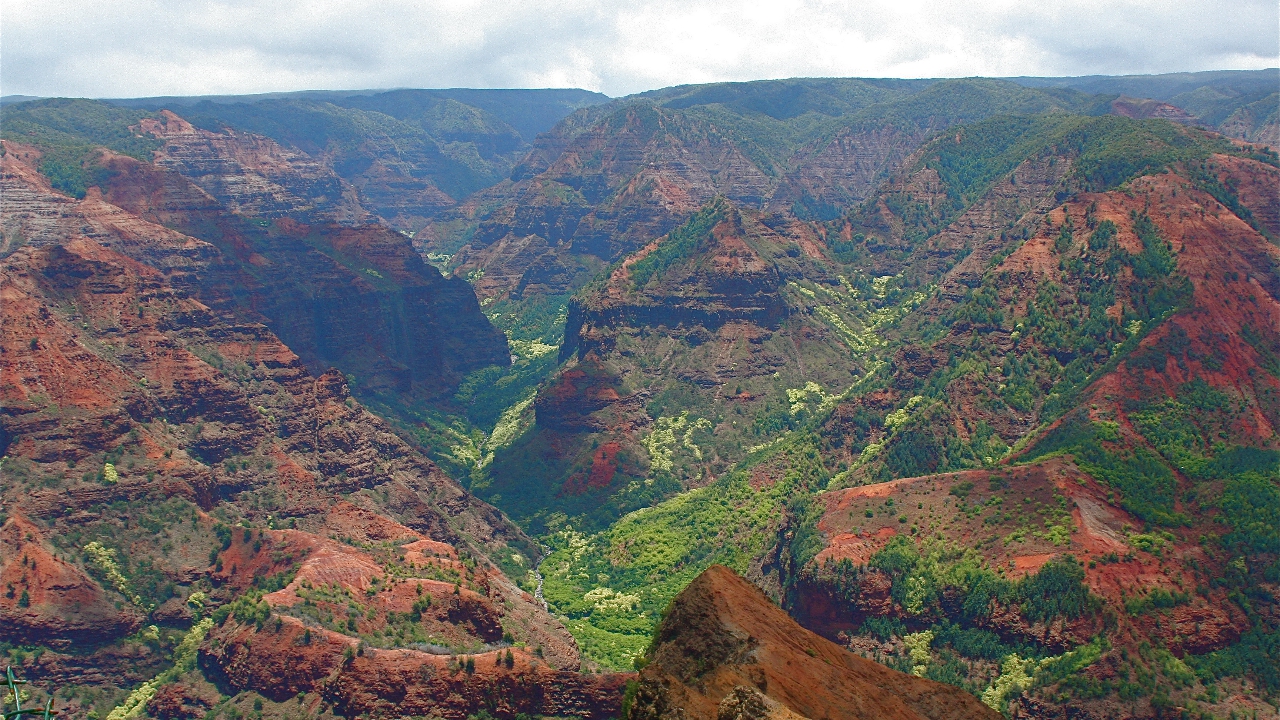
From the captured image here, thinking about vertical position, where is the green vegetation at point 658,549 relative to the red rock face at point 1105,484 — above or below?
below

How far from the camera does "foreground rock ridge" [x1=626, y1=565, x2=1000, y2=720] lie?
55500 mm

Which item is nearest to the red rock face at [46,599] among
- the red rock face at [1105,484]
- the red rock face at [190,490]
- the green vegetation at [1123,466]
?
the red rock face at [190,490]

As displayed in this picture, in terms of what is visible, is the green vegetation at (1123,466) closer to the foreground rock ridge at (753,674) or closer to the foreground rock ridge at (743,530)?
the foreground rock ridge at (743,530)

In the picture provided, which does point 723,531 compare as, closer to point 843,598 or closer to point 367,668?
point 843,598

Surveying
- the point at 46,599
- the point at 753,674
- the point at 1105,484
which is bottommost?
the point at 46,599

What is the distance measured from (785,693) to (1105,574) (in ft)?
197

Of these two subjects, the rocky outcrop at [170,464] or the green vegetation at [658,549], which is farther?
the green vegetation at [658,549]

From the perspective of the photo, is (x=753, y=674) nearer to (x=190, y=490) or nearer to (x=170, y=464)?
(x=190, y=490)

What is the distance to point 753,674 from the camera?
6216 centimetres

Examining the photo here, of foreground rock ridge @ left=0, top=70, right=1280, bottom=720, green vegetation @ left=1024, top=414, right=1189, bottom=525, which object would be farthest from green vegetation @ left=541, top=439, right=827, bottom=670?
green vegetation @ left=1024, top=414, right=1189, bottom=525

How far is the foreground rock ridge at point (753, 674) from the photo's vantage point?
5550 centimetres

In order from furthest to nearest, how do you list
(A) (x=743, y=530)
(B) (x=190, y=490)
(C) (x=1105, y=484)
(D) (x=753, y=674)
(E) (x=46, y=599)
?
(A) (x=743, y=530), (B) (x=190, y=490), (C) (x=1105, y=484), (E) (x=46, y=599), (D) (x=753, y=674)

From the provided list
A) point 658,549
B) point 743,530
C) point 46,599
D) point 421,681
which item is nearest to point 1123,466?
point 743,530

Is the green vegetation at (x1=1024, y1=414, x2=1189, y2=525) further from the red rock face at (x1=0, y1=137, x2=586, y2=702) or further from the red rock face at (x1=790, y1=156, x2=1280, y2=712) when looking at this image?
the red rock face at (x1=0, y1=137, x2=586, y2=702)
